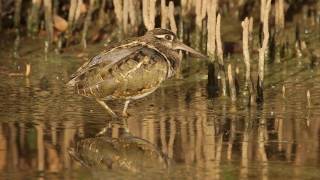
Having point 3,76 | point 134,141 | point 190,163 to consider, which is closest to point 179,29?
point 3,76

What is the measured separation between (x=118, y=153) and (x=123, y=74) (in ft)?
4.82

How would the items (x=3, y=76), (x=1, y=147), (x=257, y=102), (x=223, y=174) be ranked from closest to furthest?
1. (x=223, y=174)
2. (x=1, y=147)
3. (x=257, y=102)
4. (x=3, y=76)

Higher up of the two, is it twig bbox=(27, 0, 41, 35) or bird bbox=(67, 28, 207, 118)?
twig bbox=(27, 0, 41, 35)

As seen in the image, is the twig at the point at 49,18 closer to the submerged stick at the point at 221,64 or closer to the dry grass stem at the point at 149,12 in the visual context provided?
the dry grass stem at the point at 149,12

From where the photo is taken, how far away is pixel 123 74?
357 inches

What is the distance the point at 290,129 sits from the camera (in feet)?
28.5

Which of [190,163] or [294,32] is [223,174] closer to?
[190,163]

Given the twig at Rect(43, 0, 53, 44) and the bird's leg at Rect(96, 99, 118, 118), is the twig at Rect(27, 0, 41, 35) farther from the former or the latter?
the bird's leg at Rect(96, 99, 118, 118)

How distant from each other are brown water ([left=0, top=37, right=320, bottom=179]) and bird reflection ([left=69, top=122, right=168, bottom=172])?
50 mm

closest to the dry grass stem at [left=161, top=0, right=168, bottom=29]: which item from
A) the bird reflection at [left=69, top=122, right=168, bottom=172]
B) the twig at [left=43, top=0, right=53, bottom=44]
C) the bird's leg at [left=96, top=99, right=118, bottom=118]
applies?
the twig at [left=43, top=0, right=53, bottom=44]

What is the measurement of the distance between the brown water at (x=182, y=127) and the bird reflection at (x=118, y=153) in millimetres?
50

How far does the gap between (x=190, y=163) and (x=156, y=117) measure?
1.80m

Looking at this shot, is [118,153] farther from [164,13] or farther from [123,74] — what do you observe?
[164,13]

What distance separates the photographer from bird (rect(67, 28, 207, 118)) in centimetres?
908
